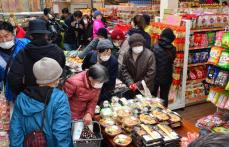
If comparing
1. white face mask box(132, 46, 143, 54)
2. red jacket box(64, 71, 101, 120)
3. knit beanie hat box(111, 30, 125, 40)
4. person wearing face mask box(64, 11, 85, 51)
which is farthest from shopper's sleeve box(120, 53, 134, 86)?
person wearing face mask box(64, 11, 85, 51)

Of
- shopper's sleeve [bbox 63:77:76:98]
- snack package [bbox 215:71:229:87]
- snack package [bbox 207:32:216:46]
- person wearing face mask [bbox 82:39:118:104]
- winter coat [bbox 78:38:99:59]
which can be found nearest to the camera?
shopper's sleeve [bbox 63:77:76:98]

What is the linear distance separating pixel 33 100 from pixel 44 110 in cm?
12

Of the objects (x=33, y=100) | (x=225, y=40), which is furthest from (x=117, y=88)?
(x=33, y=100)

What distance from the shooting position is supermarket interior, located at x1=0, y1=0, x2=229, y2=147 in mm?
2250

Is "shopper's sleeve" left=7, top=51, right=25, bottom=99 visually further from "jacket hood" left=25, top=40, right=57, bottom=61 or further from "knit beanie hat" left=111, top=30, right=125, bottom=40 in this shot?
"knit beanie hat" left=111, top=30, right=125, bottom=40

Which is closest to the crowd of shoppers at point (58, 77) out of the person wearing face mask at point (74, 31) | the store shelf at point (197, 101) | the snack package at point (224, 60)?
the snack package at point (224, 60)

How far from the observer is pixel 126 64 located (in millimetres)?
4273

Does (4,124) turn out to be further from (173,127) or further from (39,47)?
(173,127)

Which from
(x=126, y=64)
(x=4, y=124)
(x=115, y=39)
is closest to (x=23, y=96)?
(x=4, y=124)

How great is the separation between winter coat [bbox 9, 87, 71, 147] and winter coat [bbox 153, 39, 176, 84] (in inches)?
100

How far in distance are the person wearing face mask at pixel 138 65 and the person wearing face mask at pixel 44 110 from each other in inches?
72.6

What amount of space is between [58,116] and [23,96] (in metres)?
0.35

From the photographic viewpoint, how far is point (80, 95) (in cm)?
292

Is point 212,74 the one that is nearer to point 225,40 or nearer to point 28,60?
point 225,40
